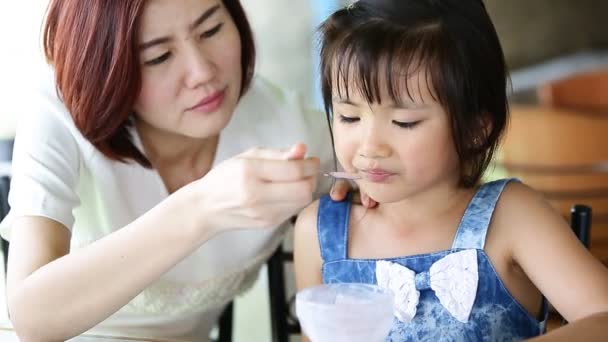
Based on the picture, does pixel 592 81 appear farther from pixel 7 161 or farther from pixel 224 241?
pixel 7 161

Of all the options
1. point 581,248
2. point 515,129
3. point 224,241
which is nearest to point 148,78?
point 224,241

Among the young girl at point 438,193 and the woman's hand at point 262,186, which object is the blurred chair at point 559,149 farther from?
the woman's hand at point 262,186

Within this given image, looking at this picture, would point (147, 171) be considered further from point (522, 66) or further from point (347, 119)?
point (522, 66)

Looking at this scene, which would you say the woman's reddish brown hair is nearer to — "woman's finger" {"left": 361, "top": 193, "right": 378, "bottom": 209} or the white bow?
"woman's finger" {"left": 361, "top": 193, "right": 378, "bottom": 209}

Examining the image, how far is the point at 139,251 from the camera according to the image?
3.95 feet

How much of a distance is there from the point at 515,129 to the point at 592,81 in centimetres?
31

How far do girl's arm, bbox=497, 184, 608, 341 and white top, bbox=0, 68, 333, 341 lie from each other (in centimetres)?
41

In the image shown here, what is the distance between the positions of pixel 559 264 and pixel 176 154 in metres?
0.76

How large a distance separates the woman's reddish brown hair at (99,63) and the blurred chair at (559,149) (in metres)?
1.22

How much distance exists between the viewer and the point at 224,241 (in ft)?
5.28

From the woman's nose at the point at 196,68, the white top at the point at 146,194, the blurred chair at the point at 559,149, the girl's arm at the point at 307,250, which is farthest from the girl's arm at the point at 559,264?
the blurred chair at the point at 559,149

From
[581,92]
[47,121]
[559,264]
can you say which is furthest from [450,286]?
[581,92]

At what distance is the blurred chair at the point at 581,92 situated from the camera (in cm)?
269

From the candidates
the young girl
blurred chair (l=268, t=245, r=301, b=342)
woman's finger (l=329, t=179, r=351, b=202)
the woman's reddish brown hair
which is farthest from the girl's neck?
the woman's reddish brown hair
